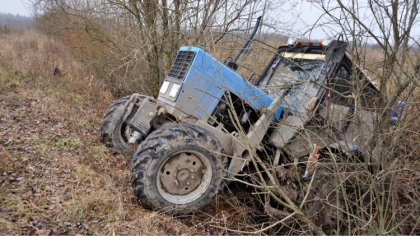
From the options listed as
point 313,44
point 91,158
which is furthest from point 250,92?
point 91,158

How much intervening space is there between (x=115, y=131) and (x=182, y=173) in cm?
155

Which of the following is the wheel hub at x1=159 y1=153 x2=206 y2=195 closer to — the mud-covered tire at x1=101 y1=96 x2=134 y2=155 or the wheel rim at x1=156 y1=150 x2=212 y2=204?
the wheel rim at x1=156 y1=150 x2=212 y2=204

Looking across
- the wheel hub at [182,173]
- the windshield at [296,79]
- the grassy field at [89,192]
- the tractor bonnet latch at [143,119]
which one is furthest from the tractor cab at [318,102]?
the tractor bonnet latch at [143,119]

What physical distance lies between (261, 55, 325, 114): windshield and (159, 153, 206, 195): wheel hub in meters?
1.10

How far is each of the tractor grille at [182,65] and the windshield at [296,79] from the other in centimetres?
89

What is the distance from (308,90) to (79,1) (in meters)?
7.96

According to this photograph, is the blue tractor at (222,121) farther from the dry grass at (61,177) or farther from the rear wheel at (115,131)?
the rear wheel at (115,131)

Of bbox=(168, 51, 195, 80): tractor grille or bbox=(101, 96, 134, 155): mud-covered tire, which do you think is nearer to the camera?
bbox=(168, 51, 195, 80): tractor grille

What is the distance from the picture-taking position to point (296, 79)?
4246mm

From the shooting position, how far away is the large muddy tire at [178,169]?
347cm

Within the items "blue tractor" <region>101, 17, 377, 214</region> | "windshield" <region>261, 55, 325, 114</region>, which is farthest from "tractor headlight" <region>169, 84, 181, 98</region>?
"windshield" <region>261, 55, 325, 114</region>

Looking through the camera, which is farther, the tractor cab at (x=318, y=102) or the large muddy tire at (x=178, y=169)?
the tractor cab at (x=318, y=102)

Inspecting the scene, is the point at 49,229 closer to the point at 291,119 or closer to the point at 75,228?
the point at 75,228

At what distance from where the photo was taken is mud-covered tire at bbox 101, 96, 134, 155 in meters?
4.78
